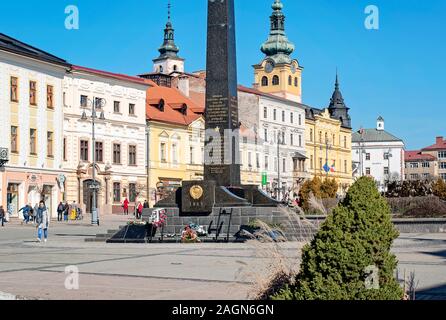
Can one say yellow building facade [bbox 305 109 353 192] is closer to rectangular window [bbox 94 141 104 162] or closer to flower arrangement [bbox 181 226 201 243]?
rectangular window [bbox 94 141 104 162]

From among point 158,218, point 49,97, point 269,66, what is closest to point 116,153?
point 49,97

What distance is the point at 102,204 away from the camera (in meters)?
62.5

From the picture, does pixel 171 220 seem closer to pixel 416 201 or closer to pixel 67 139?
pixel 416 201

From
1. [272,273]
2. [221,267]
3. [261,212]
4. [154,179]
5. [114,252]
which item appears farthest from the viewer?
[154,179]

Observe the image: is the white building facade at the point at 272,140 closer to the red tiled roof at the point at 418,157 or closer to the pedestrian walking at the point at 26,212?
the pedestrian walking at the point at 26,212

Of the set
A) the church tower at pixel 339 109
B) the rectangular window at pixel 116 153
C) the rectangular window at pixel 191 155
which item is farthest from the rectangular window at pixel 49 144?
the church tower at pixel 339 109

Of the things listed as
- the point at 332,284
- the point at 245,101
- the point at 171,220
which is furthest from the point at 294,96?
the point at 332,284

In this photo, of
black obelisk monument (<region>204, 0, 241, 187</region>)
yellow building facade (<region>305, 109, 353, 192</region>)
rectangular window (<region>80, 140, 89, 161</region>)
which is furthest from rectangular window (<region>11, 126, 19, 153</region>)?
yellow building facade (<region>305, 109, 353, 192</region>)

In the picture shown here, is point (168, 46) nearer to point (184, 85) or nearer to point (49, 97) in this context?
point (184, 85)

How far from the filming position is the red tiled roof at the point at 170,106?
71500 mm

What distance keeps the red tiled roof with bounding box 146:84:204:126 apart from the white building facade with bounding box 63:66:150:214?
3.17 meters

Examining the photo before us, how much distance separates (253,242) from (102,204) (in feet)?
178

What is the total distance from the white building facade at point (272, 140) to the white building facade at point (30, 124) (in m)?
30.3
